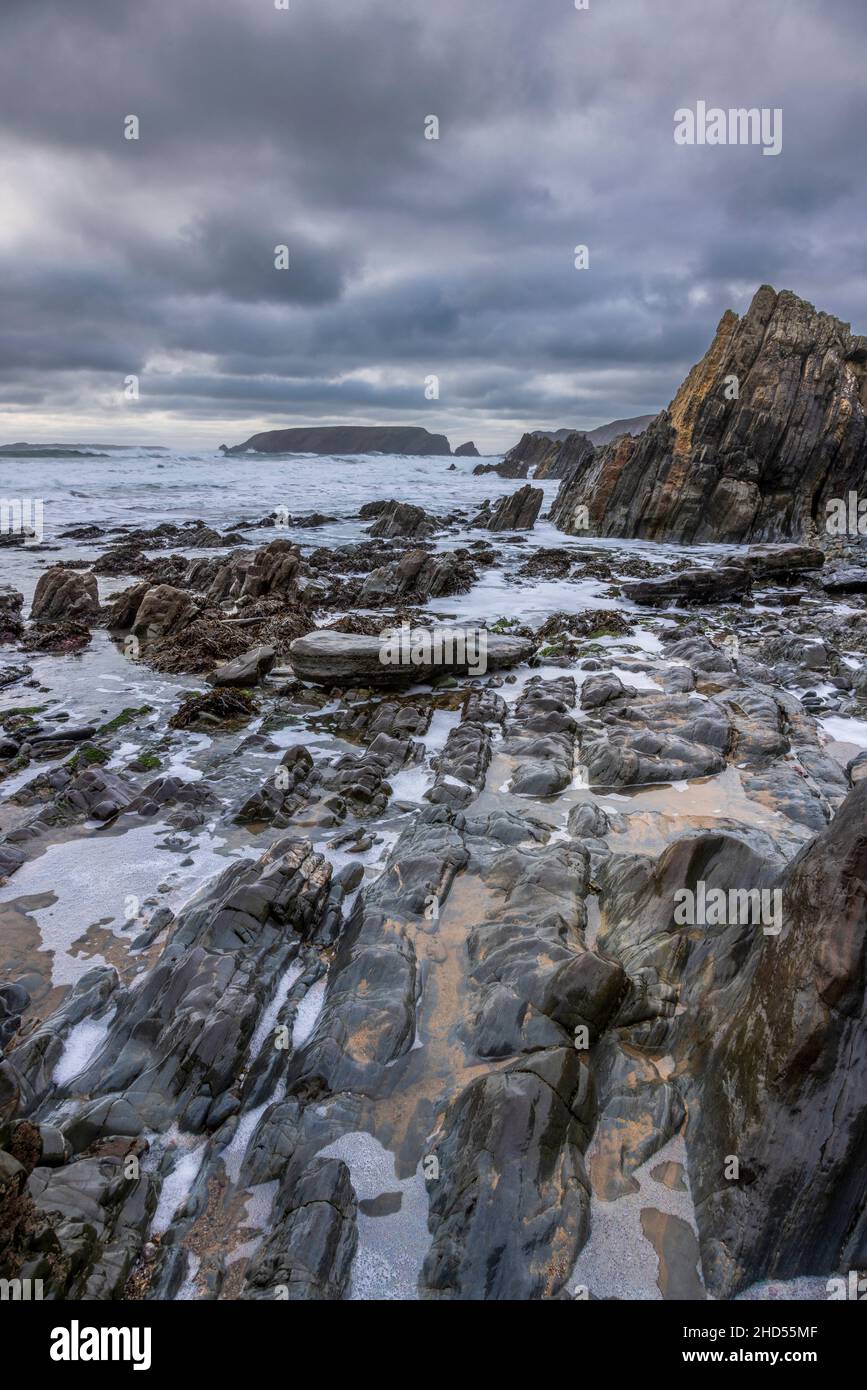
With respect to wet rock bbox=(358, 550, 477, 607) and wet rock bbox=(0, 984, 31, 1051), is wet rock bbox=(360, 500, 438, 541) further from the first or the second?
wet rock bbox=(0, 984, 31, 1051)

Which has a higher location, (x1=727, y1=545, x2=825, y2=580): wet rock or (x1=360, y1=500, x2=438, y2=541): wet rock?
(x1=360, y1=500, x2=438, y2=541): wet rock

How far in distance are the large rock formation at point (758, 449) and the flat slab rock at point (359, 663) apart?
82.0 ft

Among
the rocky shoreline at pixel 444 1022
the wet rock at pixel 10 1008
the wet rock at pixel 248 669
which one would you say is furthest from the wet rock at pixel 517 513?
the wet rock at pixel 10 1008

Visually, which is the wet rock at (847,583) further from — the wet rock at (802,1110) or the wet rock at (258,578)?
the wet rock at (802,1110)

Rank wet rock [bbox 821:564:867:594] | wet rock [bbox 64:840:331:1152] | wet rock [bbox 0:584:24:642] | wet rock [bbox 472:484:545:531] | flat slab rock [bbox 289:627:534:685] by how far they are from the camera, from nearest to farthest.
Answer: wet rock [bbox 64:840:331:1152], flat slab rock [bbox 289:627:534:685], wet rock [bbox 0:584:24:642], wet rock [bbox 821:564:867:594], wet rock [bbox 472:484:545:531]

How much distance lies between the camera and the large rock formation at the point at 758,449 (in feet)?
110

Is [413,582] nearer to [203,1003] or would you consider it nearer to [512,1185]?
[203,1003]

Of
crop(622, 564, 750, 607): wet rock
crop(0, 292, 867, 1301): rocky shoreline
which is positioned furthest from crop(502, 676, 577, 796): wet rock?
crop(622, 564, 750, 607): wet rock

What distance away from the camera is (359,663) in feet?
38.9

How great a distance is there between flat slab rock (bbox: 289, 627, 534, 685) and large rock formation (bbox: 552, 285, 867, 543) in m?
25.0

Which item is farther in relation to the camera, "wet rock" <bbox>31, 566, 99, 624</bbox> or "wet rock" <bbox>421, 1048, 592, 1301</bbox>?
"wet rock" <bbox>31, 566, 99, 624</bbox>

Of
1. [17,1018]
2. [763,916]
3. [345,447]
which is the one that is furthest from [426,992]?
[345,447]

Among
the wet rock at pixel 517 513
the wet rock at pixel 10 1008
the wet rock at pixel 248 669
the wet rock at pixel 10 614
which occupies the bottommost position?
the wet rock at pixel 10 1008

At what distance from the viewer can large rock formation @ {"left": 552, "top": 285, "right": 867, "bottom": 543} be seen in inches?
1318
